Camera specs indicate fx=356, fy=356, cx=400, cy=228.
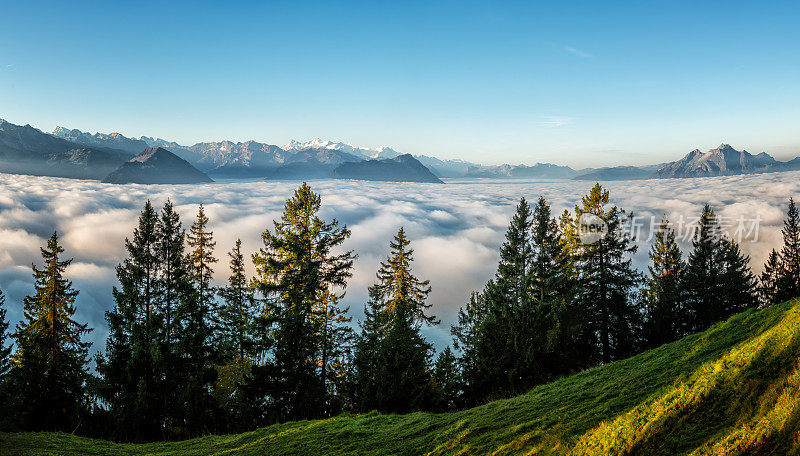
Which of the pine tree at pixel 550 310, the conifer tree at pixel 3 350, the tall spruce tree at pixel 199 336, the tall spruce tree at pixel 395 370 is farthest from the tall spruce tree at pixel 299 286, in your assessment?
the conifer tree at pixel 3 350

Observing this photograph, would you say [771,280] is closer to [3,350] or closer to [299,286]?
[299,286]

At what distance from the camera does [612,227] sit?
29156 mm

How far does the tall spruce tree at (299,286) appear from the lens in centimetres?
2267

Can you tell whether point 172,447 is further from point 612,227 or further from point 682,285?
point 682,285

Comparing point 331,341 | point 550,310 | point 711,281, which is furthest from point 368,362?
point 711,281

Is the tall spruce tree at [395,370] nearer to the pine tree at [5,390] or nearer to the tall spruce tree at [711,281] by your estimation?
the pine tree at [5,390]

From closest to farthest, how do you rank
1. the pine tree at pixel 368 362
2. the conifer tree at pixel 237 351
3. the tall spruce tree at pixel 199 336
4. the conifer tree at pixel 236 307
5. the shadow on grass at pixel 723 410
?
1. the shadow on grass at pixel 723 410
2. the pine tree at pixel 368 362
3. the conifer tree at pixel 237 351
4. the tall spruce tree at pixel 199 336
5. the conifer tree at pixel 236 307

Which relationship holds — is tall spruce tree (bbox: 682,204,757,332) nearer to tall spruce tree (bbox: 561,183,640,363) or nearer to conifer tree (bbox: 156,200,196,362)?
tall spruce tree (bbox: 561,183,640,363)

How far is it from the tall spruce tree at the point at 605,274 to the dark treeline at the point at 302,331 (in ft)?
0.37

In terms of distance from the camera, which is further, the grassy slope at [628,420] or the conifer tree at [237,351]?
the conifer tree at [237,351]

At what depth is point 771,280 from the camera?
142 ft

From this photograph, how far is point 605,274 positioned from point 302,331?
24.0 meters

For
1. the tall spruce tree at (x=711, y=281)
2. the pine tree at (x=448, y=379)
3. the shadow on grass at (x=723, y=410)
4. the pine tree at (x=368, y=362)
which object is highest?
the shadow on grass at (x=723, y=410)

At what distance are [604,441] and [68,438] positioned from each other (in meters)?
20.0
